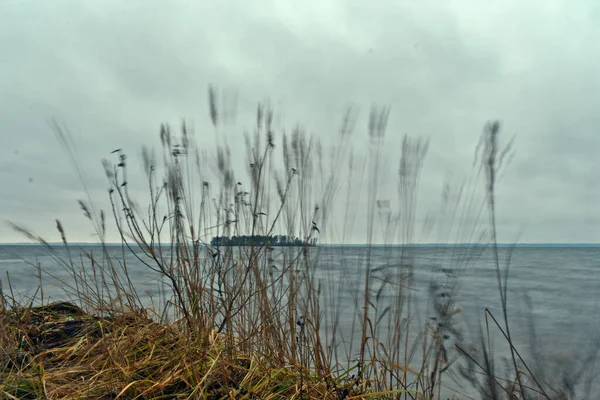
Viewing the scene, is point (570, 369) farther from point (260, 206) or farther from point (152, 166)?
point (152, 166)

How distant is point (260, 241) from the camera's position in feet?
7.62

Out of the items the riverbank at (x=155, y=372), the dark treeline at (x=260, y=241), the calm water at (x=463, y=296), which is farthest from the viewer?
the dark treeline at (x=260, y=241)

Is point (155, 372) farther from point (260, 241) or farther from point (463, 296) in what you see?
point (463, 296)

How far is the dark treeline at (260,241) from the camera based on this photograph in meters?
2.29

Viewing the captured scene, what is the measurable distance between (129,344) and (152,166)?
36.9 inches

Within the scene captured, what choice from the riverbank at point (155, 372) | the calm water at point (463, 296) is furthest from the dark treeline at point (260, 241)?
the riverbank at point (155, 372)

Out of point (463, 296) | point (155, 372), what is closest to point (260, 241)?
point (155, 372)

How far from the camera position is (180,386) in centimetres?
204

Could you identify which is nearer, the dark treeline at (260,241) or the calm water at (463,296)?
the calm water at (463,296)

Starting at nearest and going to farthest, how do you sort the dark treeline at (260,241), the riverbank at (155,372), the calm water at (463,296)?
the riverbank at (155,372), the calm water at (463,296), the dark treeline at (260,241)

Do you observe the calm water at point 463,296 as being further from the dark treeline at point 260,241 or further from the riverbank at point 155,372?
the riverbank at point 155,372

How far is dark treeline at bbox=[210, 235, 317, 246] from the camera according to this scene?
2.29m

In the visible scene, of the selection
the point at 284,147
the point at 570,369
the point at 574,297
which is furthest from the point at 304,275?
the point at 574,297

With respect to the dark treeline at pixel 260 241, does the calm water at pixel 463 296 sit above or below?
below
